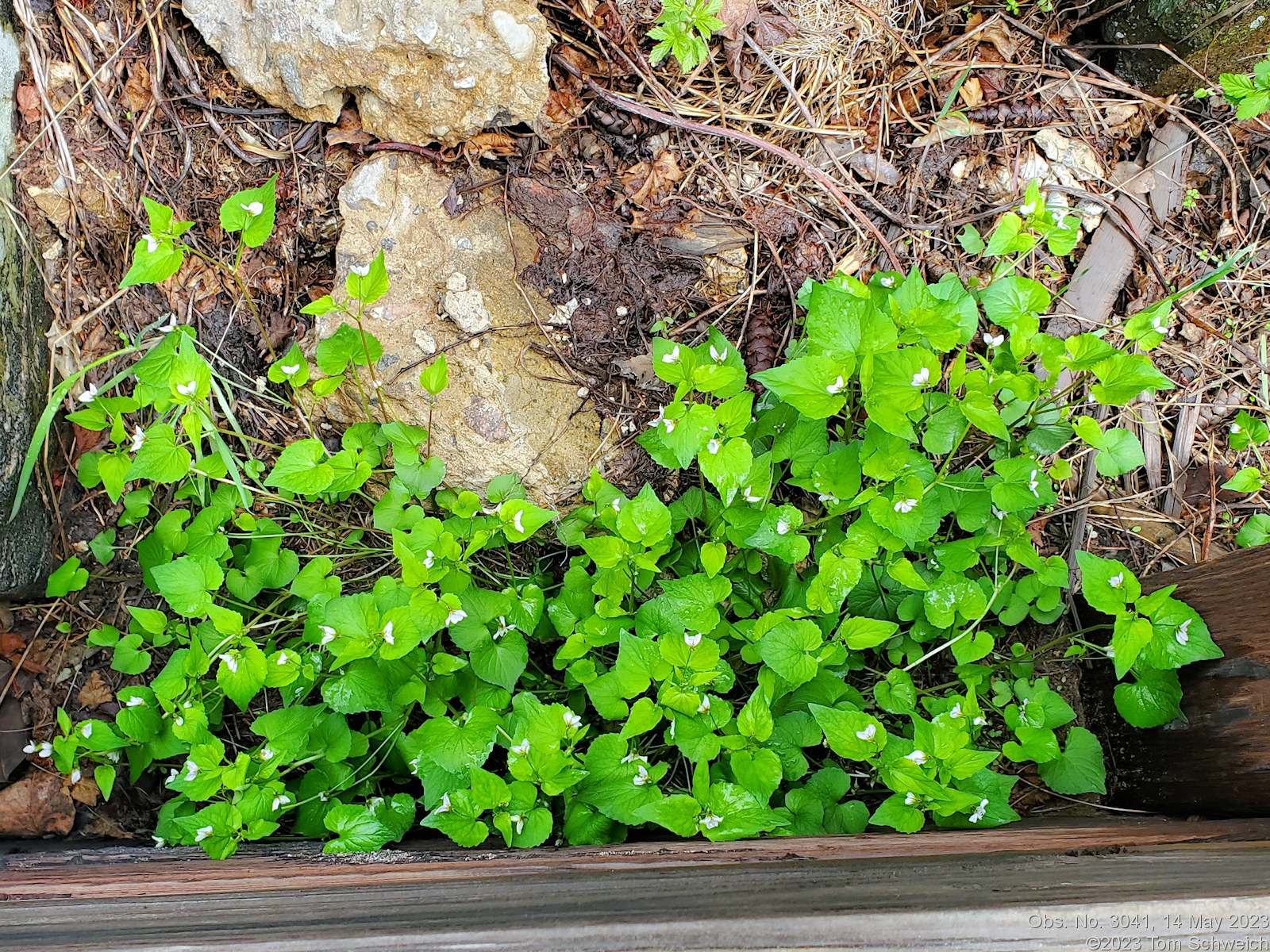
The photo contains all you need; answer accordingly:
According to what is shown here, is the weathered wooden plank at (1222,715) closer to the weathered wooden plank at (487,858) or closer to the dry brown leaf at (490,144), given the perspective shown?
the weathered wooden plank at (487,858)

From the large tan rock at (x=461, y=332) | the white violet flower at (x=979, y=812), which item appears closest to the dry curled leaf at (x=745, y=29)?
the large tan rock at (x=461, y=332)

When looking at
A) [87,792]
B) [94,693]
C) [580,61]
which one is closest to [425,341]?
[580,61]

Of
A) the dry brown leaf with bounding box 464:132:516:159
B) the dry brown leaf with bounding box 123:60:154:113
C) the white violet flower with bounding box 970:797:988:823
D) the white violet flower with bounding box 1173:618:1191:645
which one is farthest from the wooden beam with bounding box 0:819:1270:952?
the dry brown leaf with bounding box 123:60:154:113

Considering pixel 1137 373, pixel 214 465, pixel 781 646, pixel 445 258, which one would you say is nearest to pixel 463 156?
pixel 445 258

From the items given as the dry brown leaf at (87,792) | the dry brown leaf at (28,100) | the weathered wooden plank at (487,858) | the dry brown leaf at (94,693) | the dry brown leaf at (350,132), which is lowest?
the weathered wooden plank at (487,858)

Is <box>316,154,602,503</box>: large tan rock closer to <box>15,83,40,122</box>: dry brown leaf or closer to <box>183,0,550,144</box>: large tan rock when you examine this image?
<box>183,0,550,144</box>: large tan rock

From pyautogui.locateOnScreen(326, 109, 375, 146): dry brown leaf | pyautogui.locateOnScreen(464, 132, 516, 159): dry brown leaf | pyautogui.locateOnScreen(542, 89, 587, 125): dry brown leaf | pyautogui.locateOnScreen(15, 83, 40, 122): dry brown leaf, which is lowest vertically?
pyautogui.locateOnScreen(464, 132, 516, 159): dry brown leaf

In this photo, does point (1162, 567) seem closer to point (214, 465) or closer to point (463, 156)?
point (463, 156)
